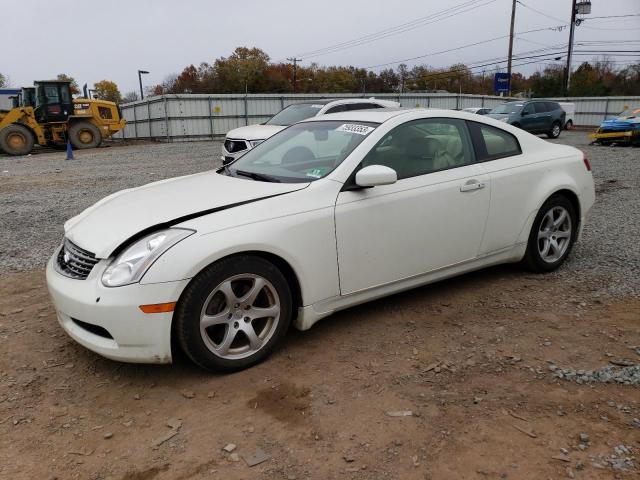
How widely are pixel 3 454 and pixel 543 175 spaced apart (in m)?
4.34

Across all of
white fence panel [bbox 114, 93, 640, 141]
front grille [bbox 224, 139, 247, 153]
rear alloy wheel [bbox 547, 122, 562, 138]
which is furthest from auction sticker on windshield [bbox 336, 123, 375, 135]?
white fence panel [bbox 114, 93, 640, 141]

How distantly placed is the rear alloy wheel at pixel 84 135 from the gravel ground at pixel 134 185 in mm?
4905

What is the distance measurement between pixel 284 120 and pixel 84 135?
14549mm

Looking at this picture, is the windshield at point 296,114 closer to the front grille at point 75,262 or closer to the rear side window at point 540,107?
the front grille at point 75,262

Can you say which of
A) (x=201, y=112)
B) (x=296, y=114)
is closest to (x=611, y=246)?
(x=296, y=114)

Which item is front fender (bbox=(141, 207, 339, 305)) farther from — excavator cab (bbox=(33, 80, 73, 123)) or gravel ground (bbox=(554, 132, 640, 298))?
excavator cab (bbox=(33, 80, 73, 123))

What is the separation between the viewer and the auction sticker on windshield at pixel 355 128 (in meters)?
3.80

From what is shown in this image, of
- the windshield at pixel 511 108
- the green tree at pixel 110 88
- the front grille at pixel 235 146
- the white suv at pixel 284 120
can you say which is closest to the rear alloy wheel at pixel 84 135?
the white suv at pixel 284 120

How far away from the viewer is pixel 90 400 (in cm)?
295

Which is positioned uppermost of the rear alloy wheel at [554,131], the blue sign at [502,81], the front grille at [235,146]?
the blue sign at [502,81]

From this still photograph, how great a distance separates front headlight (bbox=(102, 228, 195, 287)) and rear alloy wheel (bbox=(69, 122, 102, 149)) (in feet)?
70.9

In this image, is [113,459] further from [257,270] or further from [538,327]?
[538,327]

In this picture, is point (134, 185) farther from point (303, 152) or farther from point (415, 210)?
point (415, 210)

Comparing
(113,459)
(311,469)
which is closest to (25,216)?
(113,459)
